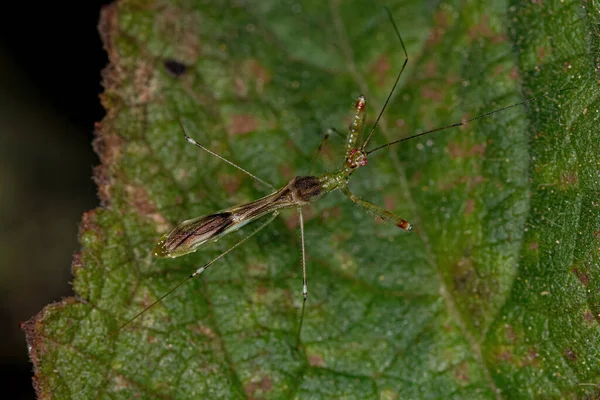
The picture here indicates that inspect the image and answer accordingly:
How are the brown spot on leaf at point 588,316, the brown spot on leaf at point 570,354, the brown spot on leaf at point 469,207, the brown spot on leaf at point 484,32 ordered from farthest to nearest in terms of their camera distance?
the brown spot on leaf at point 484,32 < the brown spot on leaf at point 469,207 < the brown spot on leaf at point 570,354 < the brown spot on leaf at point 588,316

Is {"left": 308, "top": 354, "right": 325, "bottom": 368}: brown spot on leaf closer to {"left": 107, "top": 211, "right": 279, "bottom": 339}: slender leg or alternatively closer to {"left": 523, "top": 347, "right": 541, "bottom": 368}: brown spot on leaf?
{"left": 107, "top": 211, "right": 279, "bottom": 339}: slender leg

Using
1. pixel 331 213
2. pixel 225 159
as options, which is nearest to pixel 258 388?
pixel 331 213

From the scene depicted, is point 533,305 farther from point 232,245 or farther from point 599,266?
point 232,245

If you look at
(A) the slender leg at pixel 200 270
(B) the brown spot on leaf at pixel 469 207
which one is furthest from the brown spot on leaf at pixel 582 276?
(A) the slender leg at pixel 200 270

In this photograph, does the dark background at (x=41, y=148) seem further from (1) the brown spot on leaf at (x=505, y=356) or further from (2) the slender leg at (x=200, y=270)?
(1) the brown spot on leaf at (x=505, y=356)

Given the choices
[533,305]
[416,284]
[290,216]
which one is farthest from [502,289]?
[290,216]

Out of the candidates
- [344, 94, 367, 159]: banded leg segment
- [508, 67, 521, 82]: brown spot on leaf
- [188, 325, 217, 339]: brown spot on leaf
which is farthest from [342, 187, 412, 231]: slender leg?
[188, 325, 217, 339]: brown spot on leaf

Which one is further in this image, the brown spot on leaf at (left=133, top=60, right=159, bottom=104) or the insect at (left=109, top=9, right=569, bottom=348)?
the brown spot on leaf at (left=133, top=60, right=159, bottom=104)
